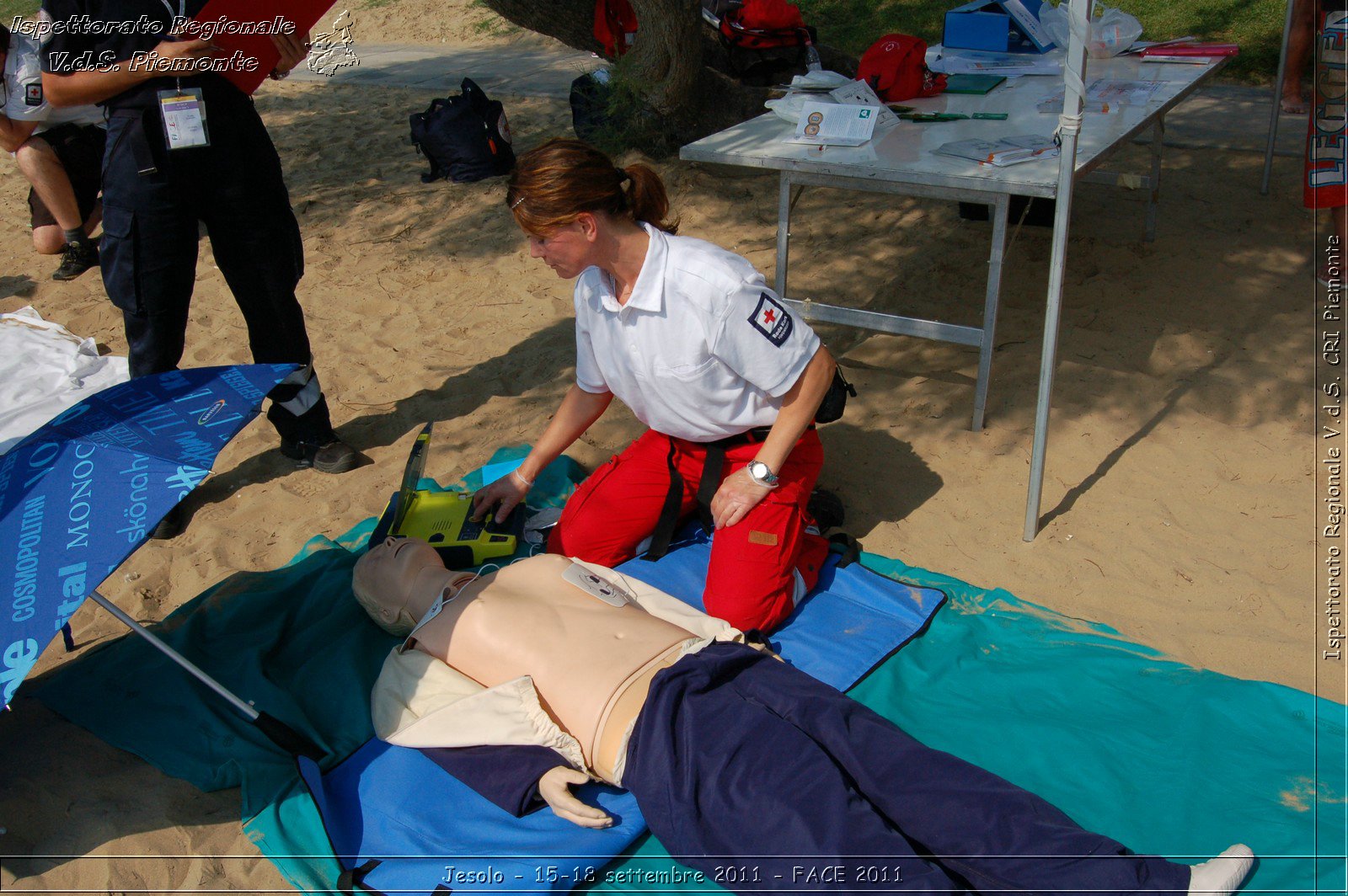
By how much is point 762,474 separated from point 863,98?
2.05 meters

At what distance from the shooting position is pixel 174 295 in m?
3.49

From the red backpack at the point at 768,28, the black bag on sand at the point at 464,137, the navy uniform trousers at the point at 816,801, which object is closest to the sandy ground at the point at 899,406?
the black bag on sand at the point at 464,137

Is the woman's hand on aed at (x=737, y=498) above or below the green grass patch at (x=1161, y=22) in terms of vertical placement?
below

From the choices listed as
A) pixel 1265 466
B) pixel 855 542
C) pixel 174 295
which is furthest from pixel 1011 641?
pixel 174 295

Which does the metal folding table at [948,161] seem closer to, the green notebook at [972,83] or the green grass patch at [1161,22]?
the green notebook at [972,83]

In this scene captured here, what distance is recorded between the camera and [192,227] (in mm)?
3455

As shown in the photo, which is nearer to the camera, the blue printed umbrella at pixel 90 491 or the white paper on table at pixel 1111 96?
the blue printed umbrella at pixel 90 491

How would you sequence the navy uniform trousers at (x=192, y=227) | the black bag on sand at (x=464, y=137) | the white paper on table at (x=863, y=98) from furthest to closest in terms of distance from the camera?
1. the black bag on sand at (x=464, y=137)
2. the white paper on table at (x=863, y=98)
3. the navy uniform trousers at (x=192, y=227)

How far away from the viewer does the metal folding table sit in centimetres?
337

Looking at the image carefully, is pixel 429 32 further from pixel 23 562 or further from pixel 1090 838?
pixel 1090 838

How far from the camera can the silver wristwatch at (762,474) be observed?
2.81 metres

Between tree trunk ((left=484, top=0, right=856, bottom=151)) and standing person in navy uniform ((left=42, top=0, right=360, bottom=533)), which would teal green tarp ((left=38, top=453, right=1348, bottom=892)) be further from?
tree trunk ((left=484, top=0, right=856, bottom=151))

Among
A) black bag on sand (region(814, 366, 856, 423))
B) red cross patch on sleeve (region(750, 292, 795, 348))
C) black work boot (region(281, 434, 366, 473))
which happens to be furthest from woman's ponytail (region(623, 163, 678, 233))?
black work boot (region(281, 434, 366, 473))

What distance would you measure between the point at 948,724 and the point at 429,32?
10652mm
